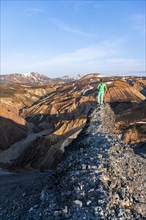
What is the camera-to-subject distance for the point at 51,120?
97.0 meters

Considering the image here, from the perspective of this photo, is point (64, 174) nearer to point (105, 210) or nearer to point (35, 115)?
point (105, 210)

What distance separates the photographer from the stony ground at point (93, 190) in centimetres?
1074

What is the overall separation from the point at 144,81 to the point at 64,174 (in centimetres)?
15396

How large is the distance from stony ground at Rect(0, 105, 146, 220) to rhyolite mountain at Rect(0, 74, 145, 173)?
48.0 ft

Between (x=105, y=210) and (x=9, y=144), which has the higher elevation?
(x=105, y=210)

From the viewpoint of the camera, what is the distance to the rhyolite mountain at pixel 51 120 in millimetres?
53841

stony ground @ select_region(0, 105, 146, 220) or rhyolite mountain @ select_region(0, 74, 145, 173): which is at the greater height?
stony ground @ select_region(0, 105, 146, 220)

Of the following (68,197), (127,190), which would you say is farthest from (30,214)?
(127,190)

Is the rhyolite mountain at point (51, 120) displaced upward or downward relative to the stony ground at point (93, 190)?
downward

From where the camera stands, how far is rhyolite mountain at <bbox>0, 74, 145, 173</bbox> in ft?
177

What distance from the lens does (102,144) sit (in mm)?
15484

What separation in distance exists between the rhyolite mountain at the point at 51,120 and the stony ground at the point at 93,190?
48.0ft

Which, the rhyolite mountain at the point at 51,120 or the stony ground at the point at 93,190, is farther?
the rhyolite mountain at the point at 51,120

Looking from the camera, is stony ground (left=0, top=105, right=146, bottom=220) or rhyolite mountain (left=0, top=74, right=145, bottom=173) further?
rhyolite mountain (left=0, top=74, right=145, bottom=173)
